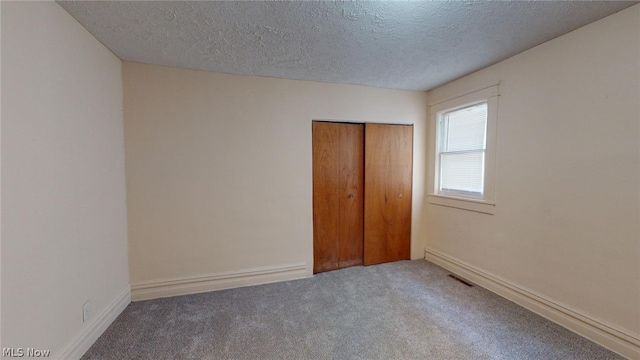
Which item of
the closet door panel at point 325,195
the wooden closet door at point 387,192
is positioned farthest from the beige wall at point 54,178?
the wooden closet door at point 387,192

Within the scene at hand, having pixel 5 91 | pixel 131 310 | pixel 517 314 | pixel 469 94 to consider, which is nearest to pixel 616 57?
pixel 469 94

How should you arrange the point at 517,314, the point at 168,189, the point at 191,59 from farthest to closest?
the point at 168,189 < the point at 191,59 < the point at 517,314

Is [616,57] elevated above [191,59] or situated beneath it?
situated beneath

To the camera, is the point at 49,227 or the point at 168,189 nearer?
the point at 49,227

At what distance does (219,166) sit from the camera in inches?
105

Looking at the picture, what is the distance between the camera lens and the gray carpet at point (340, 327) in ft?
5.70

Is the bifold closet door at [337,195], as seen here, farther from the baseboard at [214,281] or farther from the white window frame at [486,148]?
the white window frame at [486,148]

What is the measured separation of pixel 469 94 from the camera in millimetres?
2754

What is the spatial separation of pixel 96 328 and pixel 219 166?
5.30ft

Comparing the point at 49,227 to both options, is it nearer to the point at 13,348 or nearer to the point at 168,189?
the point at 13,348

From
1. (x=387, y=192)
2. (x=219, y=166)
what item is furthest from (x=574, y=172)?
(x=219, y=166)

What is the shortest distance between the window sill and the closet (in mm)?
346

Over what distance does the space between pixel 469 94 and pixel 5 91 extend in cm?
361

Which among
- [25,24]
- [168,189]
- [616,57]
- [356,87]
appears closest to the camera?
[25,24]
